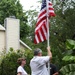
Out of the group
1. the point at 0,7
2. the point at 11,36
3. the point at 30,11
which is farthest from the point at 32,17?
the point at 0,7

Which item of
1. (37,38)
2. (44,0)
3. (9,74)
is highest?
(44,0)

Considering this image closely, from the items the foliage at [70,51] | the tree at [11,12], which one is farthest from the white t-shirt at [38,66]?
the tree at [11,12]

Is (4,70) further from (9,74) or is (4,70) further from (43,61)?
(43,61)

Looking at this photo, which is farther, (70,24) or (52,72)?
(70,24)

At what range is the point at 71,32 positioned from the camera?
22.4 metres

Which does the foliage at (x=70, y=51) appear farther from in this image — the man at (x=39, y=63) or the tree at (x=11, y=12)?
the tree at (x=11, y=12)

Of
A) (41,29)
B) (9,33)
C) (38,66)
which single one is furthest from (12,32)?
(38,66)

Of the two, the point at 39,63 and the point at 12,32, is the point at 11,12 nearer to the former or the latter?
the point at 12,32

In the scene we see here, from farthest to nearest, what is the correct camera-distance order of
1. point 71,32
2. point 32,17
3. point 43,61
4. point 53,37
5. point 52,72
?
point 32,17 → point 53,37 → point 71,32 → point 52,72 → point 43,61

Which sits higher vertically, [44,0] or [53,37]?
[44,0]

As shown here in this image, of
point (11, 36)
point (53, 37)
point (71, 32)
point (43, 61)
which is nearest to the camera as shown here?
point (43, 61)

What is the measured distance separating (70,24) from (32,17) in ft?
38.1

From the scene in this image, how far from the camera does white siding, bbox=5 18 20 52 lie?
3172 cm

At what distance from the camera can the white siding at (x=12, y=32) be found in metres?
31.7
